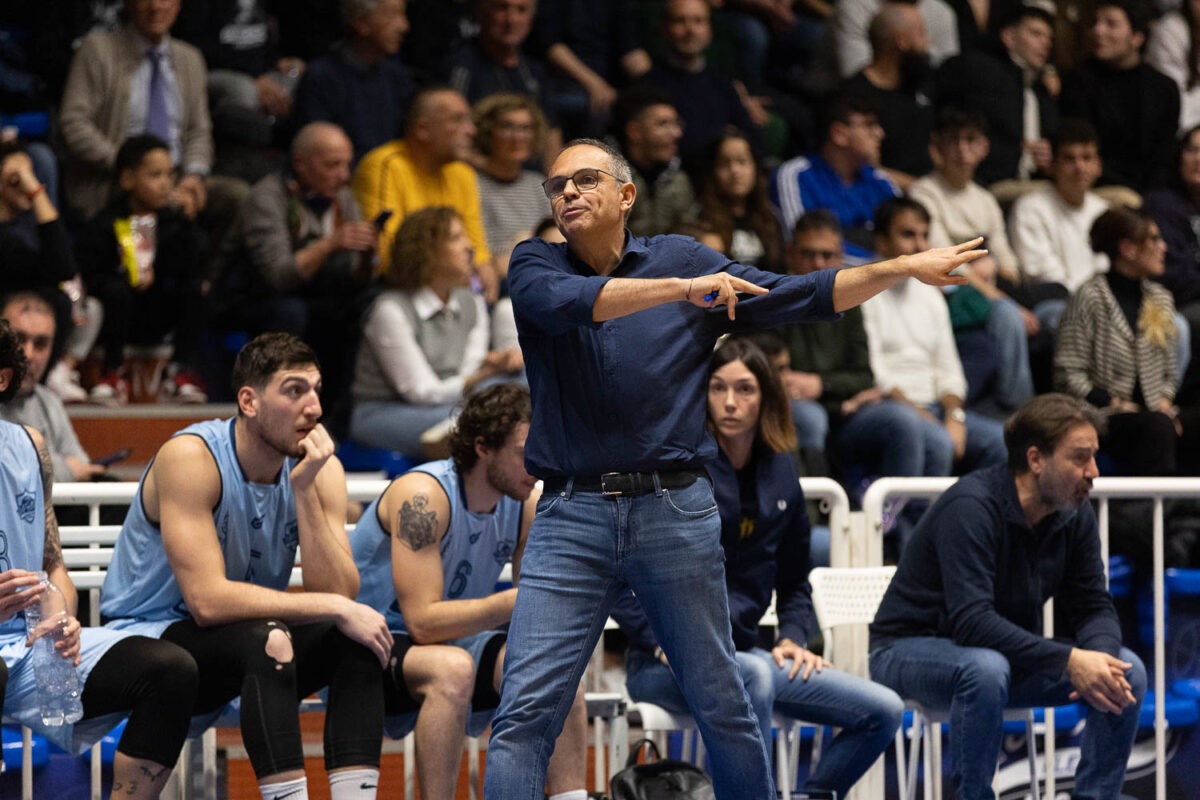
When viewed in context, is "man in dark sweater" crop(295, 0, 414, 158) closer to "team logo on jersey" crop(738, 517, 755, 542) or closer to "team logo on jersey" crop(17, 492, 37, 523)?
"team logo on jersey" crop(738, 517, 755, 542)

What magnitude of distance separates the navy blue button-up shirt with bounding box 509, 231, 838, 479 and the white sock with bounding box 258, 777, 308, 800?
102cm

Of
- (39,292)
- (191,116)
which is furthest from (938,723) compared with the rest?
(191,116)

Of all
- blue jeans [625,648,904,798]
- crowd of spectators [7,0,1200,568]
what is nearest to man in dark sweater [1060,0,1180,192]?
crowd of spectators [7,0,1200,568]

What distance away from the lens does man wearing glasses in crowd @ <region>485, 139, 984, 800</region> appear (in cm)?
338

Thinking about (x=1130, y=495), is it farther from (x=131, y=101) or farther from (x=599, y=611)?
(x=131, y=101)

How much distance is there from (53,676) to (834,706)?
2045 millimetres

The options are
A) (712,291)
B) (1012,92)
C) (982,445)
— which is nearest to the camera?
(712,291)

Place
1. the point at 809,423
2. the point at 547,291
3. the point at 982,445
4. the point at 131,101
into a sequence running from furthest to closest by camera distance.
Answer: the point at 131,101, the point at 982,445, the point at 809,423, the point at 547,291

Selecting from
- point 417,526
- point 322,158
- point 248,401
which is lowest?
point 417,526

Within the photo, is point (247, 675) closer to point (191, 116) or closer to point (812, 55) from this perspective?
point (191, 116)

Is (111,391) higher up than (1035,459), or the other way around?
(111,391)

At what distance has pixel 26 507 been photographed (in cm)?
409

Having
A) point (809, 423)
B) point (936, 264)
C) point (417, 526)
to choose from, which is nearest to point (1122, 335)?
point (809, 423)

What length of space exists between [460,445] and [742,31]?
5522 mm
